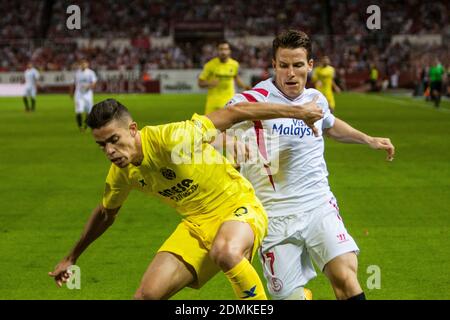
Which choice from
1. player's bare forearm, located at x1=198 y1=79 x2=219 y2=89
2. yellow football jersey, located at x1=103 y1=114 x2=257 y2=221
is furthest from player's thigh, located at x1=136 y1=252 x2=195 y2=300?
player's bare forearm, located at x1=198 y1=79 x2=219 y2=89

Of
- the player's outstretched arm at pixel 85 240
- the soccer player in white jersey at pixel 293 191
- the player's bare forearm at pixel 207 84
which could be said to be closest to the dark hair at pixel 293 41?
the soccer player in white jersey at pixel 293 191

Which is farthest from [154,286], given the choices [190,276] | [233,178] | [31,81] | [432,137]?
[31,81]

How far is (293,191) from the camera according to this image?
6.39m

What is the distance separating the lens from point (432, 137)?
22766mm

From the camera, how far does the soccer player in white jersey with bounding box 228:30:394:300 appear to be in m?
6.16

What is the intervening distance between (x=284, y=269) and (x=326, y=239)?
399 millimetres

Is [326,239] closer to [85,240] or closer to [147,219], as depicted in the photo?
[85,240]

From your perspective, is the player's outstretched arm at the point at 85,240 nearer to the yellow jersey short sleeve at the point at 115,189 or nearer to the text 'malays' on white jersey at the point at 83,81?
the yellow jersey short sleeve at the point at 115,189

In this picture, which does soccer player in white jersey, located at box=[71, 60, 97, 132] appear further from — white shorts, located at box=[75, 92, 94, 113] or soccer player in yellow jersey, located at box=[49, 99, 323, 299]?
soccer player in yellow jersey, located at box=[49, 99, 323, 299]

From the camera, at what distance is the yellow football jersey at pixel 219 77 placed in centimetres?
2092

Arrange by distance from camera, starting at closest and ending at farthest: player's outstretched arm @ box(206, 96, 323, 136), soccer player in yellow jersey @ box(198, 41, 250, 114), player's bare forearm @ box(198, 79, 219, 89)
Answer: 1. player's outstretched arm @ box(206, 96, 323, 136)
2. player's bare forearm @ box(198, 79, 219, 89)
3. soccer player in yellow jersey @ box(198, 41, 250, 114)

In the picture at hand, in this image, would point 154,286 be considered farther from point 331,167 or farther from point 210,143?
point 331,167

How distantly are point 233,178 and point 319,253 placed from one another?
0.85m

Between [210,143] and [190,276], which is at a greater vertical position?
[210,143]
